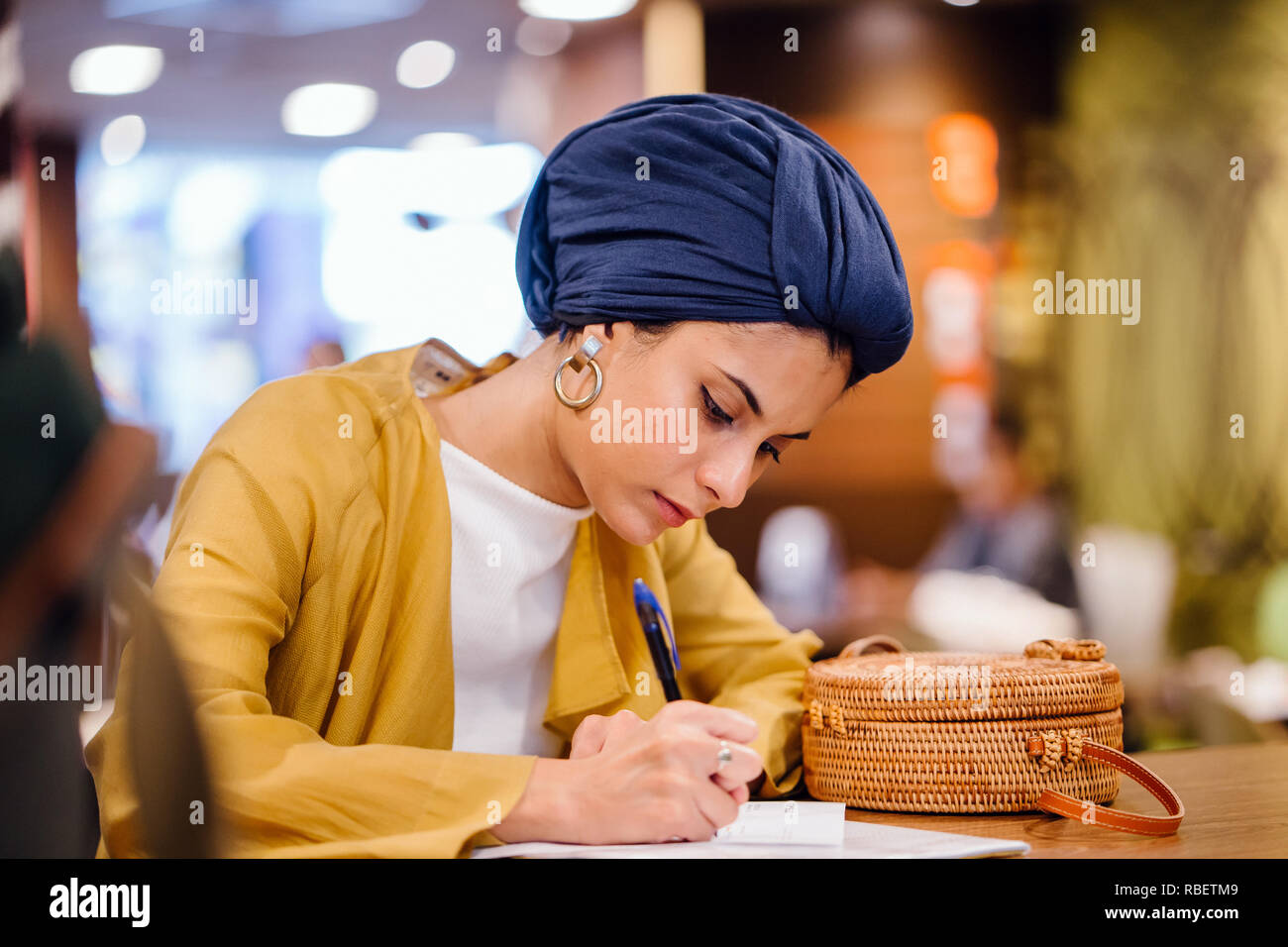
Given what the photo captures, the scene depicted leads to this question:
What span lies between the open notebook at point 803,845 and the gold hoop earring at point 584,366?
37 cm

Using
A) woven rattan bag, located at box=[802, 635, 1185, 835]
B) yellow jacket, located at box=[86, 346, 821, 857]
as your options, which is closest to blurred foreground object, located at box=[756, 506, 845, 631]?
yellow jacket, located at box=[86, 346, 821, 857]

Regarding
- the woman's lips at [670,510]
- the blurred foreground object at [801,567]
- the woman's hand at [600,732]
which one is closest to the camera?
the woman's hand at [600,732]

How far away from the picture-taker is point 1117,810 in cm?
80

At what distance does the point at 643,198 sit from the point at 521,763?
48cm

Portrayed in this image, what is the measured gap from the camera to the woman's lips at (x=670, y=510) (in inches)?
35.6

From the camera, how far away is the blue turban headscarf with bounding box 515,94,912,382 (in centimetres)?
85

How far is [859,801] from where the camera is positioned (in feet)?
2.86

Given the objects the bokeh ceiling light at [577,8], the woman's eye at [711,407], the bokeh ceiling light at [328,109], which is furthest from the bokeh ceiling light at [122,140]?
the woman's eye at [711,407]

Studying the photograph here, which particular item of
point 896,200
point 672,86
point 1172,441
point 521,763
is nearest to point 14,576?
point 521,763

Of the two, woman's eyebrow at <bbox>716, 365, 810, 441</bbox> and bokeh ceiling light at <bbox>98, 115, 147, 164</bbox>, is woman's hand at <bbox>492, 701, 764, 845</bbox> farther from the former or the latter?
bokeh ceiling light at <bbox>98, 115, 147, 164</bbox>

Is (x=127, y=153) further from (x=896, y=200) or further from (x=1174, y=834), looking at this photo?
(x=1174, y=834)

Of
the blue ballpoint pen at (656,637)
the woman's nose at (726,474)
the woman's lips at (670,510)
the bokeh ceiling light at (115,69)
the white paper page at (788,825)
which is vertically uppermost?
the bokeh ceiling light at (115,69)

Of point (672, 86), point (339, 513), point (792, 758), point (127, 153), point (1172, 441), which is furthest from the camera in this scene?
point (1172, 441)

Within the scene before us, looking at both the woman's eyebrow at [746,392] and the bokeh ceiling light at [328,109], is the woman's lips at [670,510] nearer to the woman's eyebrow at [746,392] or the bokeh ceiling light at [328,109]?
the woman's eyebrow at [746,392]
